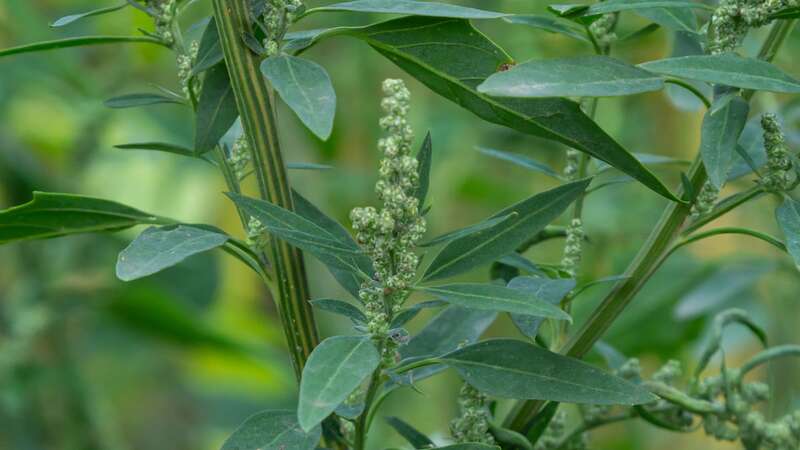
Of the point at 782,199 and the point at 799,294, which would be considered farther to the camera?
the point at 799,294

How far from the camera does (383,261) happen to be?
412mm

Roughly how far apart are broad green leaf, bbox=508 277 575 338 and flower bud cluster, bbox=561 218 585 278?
7 centimetres

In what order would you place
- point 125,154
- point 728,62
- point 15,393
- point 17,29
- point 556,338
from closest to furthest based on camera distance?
point 728,62 → point 556,338 → point 15,393 → point 17,29 → point 125,154

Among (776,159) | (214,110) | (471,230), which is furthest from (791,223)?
(214,110)

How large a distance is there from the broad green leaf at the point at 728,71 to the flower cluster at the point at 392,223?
Result: 3.7 inches

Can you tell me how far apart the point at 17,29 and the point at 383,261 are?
1.05m

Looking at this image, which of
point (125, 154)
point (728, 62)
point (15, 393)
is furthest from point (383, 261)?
point (125, 154)

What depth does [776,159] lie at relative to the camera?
462mm

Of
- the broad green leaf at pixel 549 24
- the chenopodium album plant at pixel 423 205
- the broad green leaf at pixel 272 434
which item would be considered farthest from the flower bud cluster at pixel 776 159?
the broad green leaf at pixel 272 434

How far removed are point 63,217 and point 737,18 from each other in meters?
0.30

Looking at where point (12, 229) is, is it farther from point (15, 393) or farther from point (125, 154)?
point (125, 154)

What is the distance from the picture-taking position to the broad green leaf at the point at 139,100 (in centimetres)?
49

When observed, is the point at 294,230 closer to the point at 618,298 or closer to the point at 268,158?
the point at 268,158

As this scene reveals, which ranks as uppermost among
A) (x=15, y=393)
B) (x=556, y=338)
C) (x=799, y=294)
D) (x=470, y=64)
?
(x=470, y=64)
